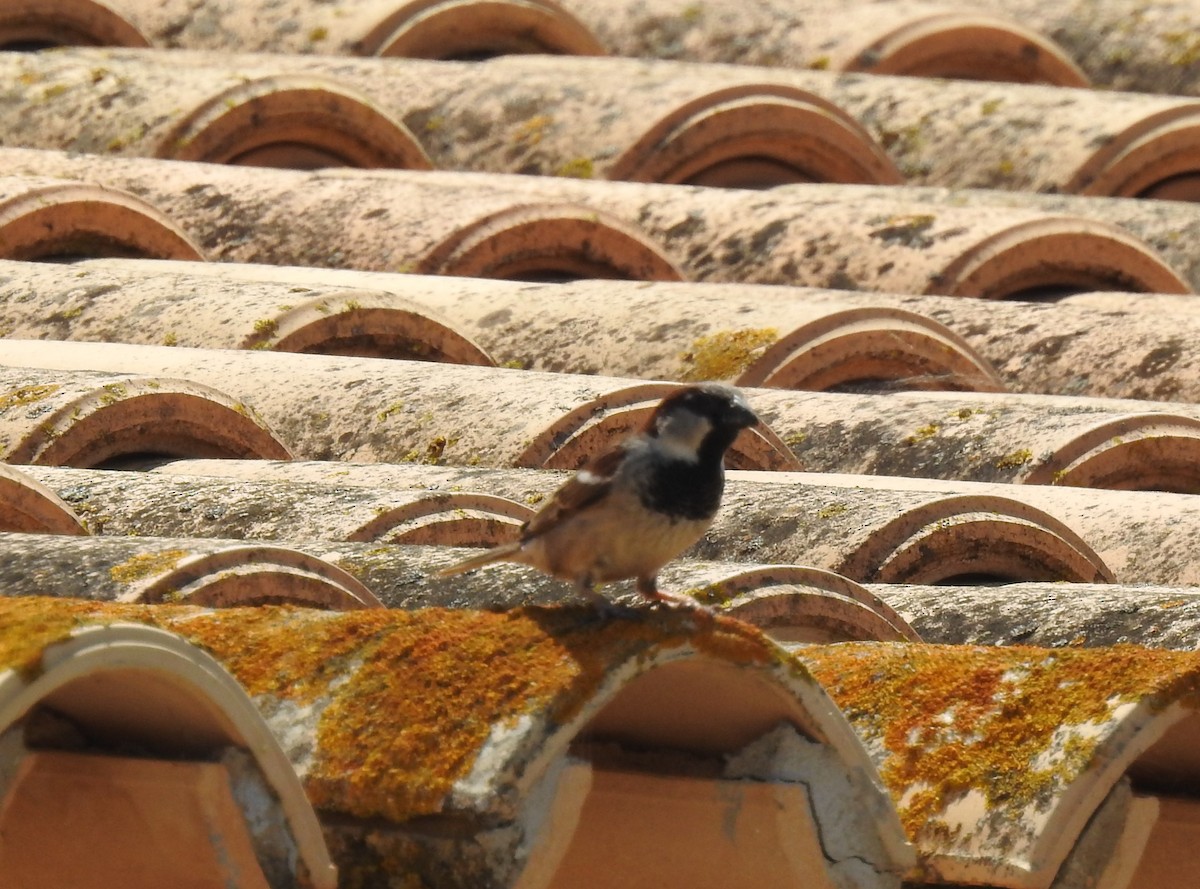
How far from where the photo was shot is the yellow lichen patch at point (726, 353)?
628 centimetres

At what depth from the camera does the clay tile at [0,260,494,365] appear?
613 centimetres

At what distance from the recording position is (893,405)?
598cm

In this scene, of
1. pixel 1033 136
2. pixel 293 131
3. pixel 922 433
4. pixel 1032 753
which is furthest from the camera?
pixel 1033 136

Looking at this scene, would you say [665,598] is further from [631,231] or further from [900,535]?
[631,231]

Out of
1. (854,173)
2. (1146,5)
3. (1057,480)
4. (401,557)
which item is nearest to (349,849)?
(401,557)

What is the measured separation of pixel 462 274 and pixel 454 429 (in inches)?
76.8

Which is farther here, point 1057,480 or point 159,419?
point 1057,480

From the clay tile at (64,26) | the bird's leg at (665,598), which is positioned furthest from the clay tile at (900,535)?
the clay tile at (64,26)

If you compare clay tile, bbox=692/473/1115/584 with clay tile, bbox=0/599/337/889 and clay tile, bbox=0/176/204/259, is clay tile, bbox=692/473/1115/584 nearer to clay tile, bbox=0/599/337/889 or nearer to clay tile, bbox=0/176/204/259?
clay tile, bbox=0/599/337/889

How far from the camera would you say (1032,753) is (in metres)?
3.33

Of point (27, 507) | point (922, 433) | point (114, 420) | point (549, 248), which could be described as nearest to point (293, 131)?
point (549, 248)

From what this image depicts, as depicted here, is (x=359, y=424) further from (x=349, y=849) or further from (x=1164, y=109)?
(x=1164, y=109)

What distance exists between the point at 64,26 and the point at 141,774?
7136 millimetres

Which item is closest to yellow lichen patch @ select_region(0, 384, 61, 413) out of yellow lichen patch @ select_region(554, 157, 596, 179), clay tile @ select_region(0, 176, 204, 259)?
clay tile @ select_region(0, 176, 204, 259)
